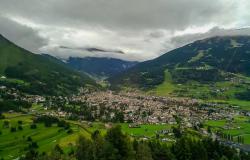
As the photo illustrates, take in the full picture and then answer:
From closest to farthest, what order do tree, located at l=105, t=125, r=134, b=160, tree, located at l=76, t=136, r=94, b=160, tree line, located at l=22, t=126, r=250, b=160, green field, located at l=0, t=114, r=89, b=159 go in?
tree line, located at l=22, t=126, r=250, b=160
tree, located at l=105, t=125, r=134, b=160
tree, located at l=76, t=136, r=94, b=160
green field, located at l=0, t=114, r=89, b=159

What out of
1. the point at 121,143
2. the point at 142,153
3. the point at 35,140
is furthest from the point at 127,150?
the point at 35,140

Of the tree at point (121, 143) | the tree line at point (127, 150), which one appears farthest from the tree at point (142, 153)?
the tree at point (121, 143)

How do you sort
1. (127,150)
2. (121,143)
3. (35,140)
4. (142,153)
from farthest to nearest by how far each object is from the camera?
(35,140), (142,153), (121,143), (127,150)

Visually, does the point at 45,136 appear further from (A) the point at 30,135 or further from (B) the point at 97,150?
(B) the point at 97,150

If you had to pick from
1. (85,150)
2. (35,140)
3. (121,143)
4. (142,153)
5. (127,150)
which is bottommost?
(35,140)

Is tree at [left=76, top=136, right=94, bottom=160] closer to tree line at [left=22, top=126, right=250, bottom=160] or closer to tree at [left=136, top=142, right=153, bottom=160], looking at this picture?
tree line at [left=22, top=126, right=250, bottom=160]

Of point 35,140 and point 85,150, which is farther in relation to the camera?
point 35,140

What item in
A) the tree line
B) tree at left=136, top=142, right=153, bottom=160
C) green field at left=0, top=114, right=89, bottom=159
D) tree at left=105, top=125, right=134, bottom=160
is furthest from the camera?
green field at left=0, top=114, right=89, bottom=159

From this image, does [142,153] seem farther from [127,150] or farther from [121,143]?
[121,143]

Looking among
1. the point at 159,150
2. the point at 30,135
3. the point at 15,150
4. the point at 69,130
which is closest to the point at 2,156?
the point at 15,150

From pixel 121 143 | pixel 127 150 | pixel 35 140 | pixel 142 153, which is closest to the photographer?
pixel 127 150

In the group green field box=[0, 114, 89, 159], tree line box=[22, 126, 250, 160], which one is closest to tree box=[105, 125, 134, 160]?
tree line box=[22, 126, 250, 160]
